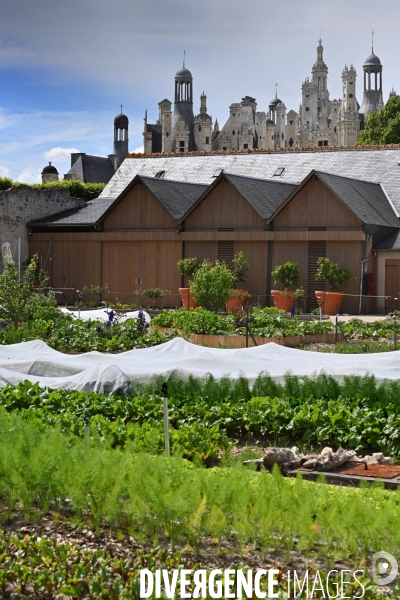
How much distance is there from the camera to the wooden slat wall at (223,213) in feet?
105

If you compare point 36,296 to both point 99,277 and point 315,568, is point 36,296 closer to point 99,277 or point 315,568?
point 99,277

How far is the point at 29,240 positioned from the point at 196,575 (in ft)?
101

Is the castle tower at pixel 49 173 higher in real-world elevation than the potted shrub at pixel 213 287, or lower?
higher

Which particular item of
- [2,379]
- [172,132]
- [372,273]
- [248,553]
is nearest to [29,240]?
[372,273]

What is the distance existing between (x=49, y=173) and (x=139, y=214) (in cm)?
5736

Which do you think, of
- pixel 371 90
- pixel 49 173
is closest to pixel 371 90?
pixel 371 90

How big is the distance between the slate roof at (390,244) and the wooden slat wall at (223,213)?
436cm

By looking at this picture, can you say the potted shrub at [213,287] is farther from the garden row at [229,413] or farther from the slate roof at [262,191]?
the garden row at [229,413]

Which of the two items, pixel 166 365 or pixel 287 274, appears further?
pixel 287 274

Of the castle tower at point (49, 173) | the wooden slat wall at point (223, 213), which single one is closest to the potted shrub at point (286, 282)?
the wooden slat wall at point (223, 213)

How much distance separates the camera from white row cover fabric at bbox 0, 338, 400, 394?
40.8ft

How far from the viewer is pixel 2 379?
12.7 m

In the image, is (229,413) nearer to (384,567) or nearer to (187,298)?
(384,567)

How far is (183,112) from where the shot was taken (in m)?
116
